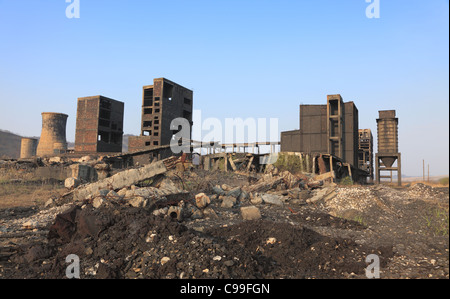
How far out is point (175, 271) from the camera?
4934 millimetres

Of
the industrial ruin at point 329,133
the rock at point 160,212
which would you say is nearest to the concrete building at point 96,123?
the industrial ruin at point 329,133

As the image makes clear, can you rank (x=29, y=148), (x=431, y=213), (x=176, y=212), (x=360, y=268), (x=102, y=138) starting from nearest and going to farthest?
(x=360, y=268) < (x=431, y=213) < (x=176, y=212) < (x=102, y=138) < (x=29, y=148)

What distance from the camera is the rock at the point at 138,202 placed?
8312 millimetres

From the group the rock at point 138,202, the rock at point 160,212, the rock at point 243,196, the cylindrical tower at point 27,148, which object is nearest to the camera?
the rock at point 160,212

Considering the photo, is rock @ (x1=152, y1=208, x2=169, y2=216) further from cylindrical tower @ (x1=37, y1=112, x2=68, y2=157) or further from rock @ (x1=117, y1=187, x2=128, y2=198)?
cylindrical tower @ (x1=37, y1=112, x2=68, y2=157)

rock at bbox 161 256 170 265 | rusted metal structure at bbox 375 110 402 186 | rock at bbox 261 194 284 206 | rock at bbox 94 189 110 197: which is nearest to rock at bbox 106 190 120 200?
rock at bbox 94 189 110 197

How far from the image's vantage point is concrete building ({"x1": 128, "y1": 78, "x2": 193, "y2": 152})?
30.0 m

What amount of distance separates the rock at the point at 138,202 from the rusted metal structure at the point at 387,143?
22.4 m

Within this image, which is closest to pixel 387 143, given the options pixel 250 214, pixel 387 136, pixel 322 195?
pixel 387 136

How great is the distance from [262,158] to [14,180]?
1526cm

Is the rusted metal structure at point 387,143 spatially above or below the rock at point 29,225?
above

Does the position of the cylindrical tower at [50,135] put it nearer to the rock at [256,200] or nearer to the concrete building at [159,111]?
the concrete building at [159,111]
